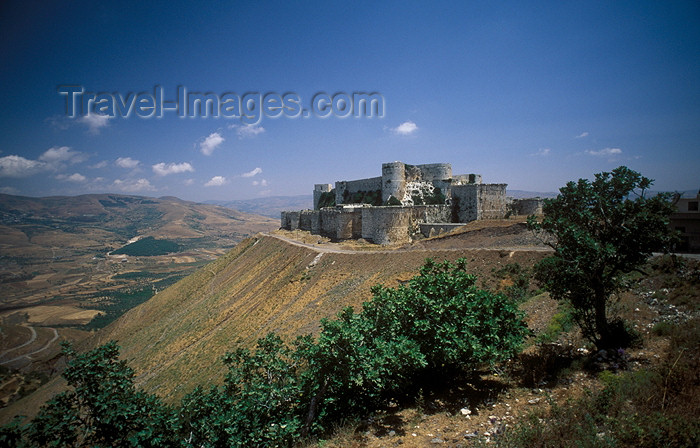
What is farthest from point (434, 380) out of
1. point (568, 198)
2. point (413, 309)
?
point (568, 198)

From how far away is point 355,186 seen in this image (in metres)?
47.5

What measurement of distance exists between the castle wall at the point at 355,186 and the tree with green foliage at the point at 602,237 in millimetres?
34653

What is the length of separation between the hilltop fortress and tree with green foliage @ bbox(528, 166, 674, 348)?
23.6m

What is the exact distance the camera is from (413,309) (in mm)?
9508

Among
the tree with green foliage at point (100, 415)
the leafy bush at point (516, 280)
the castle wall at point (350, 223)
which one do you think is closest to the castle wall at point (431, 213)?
the castle wall at point (350, 223)

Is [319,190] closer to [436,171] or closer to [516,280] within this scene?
[436,171]

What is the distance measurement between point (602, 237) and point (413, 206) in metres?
25.9

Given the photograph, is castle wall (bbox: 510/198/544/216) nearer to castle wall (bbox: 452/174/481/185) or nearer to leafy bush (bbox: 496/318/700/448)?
castle wall (bbox: 452/174/481/185)

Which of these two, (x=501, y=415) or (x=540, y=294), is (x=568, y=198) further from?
(x=540, y=294)

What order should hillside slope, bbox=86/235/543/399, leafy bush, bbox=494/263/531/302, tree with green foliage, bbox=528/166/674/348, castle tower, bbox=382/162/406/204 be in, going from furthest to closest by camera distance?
1. castle tower, bbox=382/162/406/204
2. hillside slope, bbox=86/235/543/399
3. leafy bush, bbox=494/263/531/302
4. tree with green foliage, bbox=528/166/674/348

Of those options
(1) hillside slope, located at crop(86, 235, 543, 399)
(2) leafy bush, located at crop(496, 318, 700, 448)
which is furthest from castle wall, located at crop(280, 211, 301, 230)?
(2) leafy bush, located at crop(496, 318, 700, 448)

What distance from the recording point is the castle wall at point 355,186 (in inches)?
1762

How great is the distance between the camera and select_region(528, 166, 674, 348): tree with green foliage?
8688 millimetres

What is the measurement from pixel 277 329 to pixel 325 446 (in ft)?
46.8
